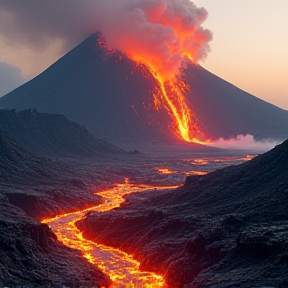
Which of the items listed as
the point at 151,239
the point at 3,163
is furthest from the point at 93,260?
the point at 3,163

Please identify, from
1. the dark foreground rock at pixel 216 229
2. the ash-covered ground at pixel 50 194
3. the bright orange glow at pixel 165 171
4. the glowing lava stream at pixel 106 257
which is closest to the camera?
the dark foreground rock at pixel 216 229

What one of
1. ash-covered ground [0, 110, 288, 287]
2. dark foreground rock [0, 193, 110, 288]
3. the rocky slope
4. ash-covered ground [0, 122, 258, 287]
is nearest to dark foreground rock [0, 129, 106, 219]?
ash-covered ground [0, 122, 258, 287]

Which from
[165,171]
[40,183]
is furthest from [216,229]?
[165,171]

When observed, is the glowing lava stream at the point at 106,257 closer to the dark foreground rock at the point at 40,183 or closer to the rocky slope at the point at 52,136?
the dark foreground rock at the point at 40,183

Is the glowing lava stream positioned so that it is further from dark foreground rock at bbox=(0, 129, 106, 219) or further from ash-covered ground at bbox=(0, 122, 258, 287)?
dark foreground rock at bbox=(0, 129, 106, 219)

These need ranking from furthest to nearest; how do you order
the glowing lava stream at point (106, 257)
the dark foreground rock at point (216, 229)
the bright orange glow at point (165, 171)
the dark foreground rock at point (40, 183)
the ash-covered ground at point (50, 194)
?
the bright orange glow at point (165, 171)
the dark foreground rock at point (40, 183)
the glowing lava stream at point (106, 257)
the ash-covered ground at point (50, 194)
the dark foreground rock at point (216, 229)

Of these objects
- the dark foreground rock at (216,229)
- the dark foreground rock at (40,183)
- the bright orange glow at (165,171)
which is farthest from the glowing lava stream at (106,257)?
the bright orange glow at (165,171)

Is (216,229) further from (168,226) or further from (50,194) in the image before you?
(50,194)
